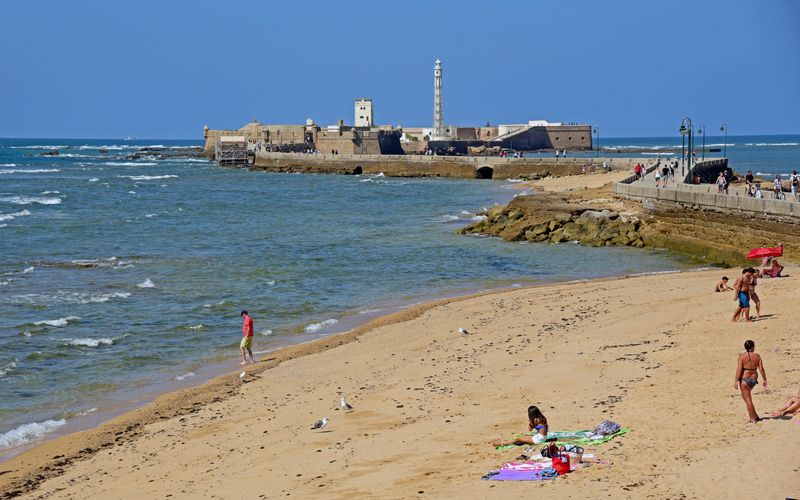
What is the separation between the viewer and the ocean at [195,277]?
15.9m

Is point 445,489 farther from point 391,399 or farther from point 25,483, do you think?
point 25,483

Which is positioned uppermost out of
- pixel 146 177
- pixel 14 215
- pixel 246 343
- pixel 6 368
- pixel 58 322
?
pixel 146 177

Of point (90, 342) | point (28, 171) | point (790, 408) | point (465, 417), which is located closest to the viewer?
point (790, 408)

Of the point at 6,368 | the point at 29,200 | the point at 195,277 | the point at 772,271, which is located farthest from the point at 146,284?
the point at 29,200

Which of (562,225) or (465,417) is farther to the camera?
(562,225)

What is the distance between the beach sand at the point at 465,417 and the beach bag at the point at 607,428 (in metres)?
0.18

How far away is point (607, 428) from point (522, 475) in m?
1.41

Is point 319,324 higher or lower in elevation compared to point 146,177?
lower

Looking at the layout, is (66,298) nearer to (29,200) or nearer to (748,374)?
(748,374)

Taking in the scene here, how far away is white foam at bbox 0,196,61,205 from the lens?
178 feet

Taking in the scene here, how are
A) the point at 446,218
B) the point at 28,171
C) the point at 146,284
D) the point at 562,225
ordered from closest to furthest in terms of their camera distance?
the point at 146,284 < the point at 562,225 < the point at 446,218 < the point at 28,171

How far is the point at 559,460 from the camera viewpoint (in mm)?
8938

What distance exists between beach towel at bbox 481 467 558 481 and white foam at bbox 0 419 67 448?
261 inches

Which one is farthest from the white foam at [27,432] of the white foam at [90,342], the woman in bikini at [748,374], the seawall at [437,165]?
the seawall at [437,165]
